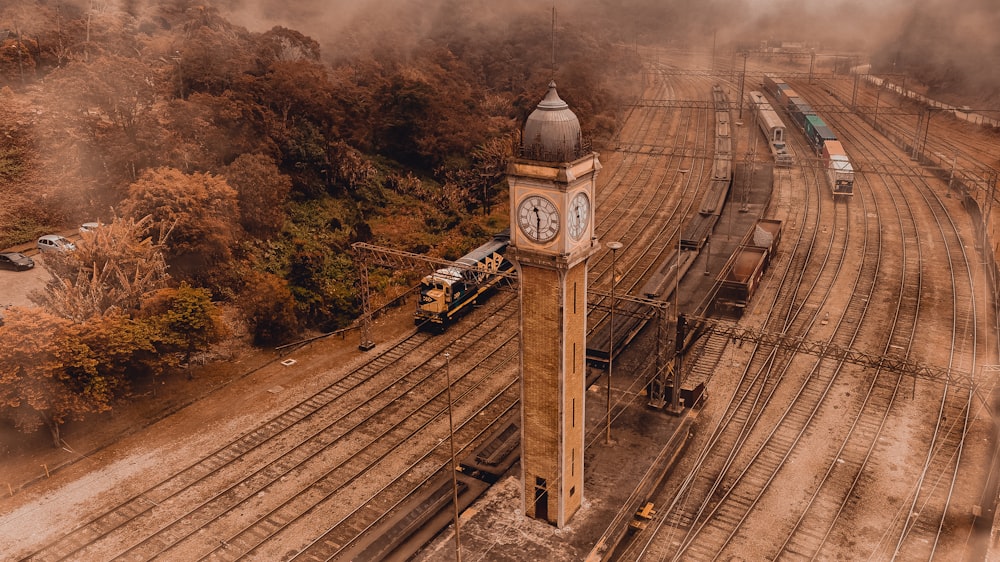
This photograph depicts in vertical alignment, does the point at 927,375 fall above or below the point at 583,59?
below

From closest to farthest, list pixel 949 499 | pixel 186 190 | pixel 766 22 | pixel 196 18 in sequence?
1. pixel 949 499
2. pixel 186 190
3. pixel 196 18
4. pixel 766 22

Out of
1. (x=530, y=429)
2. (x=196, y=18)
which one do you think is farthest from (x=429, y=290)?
(x=196, y=18)

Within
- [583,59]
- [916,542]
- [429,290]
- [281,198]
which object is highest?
[583,59]

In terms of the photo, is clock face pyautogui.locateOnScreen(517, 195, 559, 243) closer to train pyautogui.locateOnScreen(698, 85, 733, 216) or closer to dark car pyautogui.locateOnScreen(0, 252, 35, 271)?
dark car pyautogui.locateOnScreen(0, 252, 35, 271)

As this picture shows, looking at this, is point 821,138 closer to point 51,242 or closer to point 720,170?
point 720,170

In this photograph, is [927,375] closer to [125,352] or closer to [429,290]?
[429,290]

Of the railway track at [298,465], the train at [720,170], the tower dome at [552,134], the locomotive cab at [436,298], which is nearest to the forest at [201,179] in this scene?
the locomotive cab at [436,298]

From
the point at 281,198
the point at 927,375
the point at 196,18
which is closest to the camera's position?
the point at 927,375

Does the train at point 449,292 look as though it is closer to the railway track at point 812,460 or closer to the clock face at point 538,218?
the railway track at point 812,460
